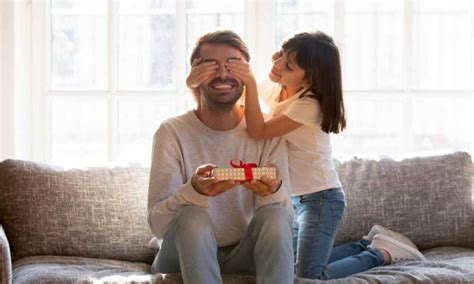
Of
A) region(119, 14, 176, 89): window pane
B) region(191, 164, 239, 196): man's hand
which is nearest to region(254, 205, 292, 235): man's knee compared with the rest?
region(191, 164, 239, 196): man's hand

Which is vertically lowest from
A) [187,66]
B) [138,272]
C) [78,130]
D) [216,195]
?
[138,272]

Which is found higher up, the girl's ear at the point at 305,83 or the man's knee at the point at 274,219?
the girl's ear at the point at 305,83

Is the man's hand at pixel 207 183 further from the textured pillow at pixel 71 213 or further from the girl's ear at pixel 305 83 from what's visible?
the textured pillow at pixel 71 213

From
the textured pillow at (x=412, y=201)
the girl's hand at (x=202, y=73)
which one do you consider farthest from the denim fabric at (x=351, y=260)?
the girl's hand at (x=202, y=73)

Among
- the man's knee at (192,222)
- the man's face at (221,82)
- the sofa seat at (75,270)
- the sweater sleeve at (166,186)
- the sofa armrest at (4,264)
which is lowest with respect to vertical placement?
the sofa seat at (75,270)

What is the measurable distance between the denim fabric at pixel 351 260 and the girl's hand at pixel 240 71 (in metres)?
0.63

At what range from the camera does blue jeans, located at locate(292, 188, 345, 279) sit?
106 inches

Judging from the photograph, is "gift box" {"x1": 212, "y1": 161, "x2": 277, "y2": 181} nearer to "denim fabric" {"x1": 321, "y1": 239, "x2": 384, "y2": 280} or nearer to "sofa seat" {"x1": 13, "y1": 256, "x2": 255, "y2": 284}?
"sofa seat" {"x1": 13, "y1": 256, "x2": 255, "y2": 284}

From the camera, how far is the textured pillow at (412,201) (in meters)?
3.14

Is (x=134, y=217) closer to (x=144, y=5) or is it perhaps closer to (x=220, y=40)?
(x=220, y=40)

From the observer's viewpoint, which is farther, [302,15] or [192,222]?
[302,15]

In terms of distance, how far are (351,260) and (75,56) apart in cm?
149

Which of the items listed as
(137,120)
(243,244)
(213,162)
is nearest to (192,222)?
(243,244)

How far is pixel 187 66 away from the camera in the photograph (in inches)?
141
